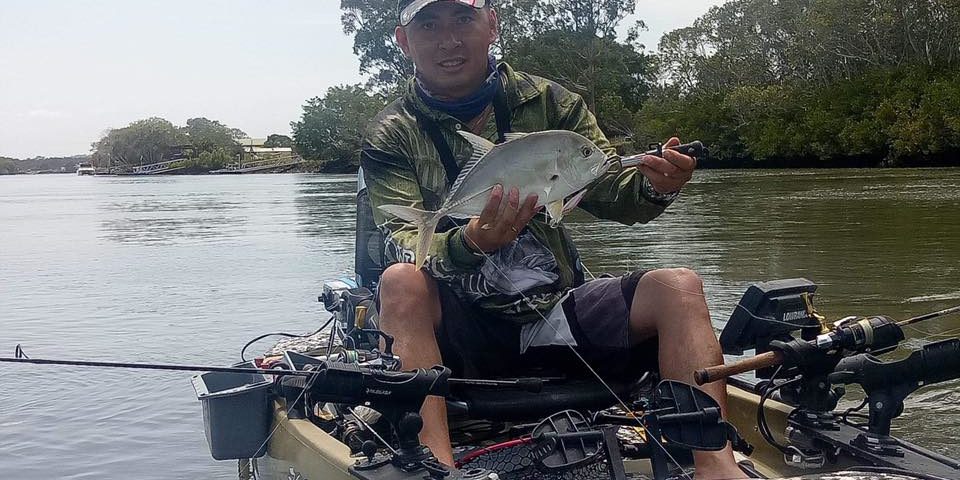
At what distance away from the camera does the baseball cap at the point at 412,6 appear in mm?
3324

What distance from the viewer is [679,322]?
3.08 meters

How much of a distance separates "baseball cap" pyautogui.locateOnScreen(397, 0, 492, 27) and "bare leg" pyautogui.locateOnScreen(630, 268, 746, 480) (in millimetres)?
1115

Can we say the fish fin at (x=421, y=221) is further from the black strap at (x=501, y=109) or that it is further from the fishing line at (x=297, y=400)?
the black strap at (x=501, y=109)

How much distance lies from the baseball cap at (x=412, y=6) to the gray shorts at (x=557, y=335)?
96cm

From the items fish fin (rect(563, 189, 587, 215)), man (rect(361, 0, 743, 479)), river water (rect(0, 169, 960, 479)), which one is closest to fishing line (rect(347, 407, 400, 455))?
man (rect(361, 0, 743, 479))

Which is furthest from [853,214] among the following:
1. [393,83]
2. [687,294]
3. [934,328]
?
[393,83]

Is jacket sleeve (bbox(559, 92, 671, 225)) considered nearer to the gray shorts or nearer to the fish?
the gray shorts

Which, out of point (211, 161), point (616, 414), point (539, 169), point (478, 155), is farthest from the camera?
point (211, 161)

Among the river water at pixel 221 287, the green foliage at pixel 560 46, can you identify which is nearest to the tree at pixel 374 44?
the green foliage at pixel 560 46

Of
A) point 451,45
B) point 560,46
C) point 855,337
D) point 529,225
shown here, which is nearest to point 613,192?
point 529,225

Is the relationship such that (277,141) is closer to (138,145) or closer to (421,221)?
(138,145)

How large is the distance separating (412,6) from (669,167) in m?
1.09

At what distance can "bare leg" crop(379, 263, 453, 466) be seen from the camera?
121 inches

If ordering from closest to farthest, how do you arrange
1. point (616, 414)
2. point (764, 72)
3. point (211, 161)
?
1. point (616, 414)
2. point (764, 72)
3. point (211, 161)
